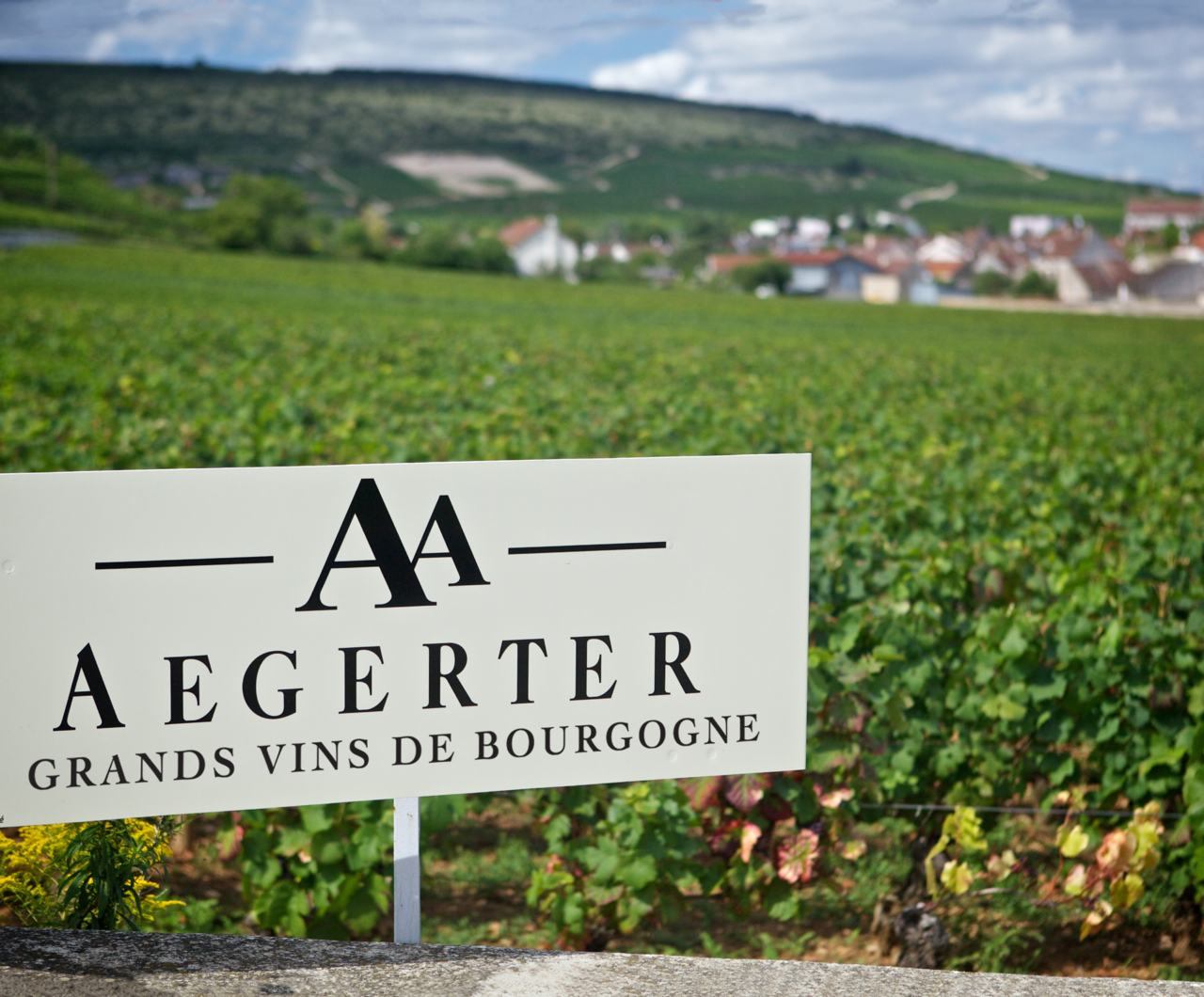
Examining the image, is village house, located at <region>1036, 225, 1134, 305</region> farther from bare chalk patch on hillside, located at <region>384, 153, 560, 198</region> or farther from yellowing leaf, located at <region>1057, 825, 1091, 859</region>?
yellowing leaf, located at <region>1057, 825, 1091, 859</region>

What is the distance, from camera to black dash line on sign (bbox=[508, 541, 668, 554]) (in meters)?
2.00

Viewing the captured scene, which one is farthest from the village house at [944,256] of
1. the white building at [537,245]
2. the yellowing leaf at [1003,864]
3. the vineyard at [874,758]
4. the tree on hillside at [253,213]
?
the yellowing leaf at [1003,864]

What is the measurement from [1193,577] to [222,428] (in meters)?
5.76

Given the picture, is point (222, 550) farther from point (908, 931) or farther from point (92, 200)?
point (92, 200)

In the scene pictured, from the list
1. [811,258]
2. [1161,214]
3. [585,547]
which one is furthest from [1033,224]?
[585,547]

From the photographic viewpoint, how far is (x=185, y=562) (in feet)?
6.19

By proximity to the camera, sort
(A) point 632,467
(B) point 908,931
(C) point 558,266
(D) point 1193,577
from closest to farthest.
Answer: (A) point 632,467, (B) point 908,931, (D) point 1193,577, (C) point 558,266

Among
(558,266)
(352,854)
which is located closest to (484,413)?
(352,854)

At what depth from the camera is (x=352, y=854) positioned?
259 centimetres

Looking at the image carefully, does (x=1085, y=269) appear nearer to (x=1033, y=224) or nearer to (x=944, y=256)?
(x=944, y=256)

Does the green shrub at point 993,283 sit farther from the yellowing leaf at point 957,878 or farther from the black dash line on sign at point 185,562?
the black dash line on sign at point 185,562

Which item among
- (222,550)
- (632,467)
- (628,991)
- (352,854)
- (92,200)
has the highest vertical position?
(92,200)

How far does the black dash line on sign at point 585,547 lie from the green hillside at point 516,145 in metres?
128

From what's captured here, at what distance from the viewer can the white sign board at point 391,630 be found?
6.08ft
